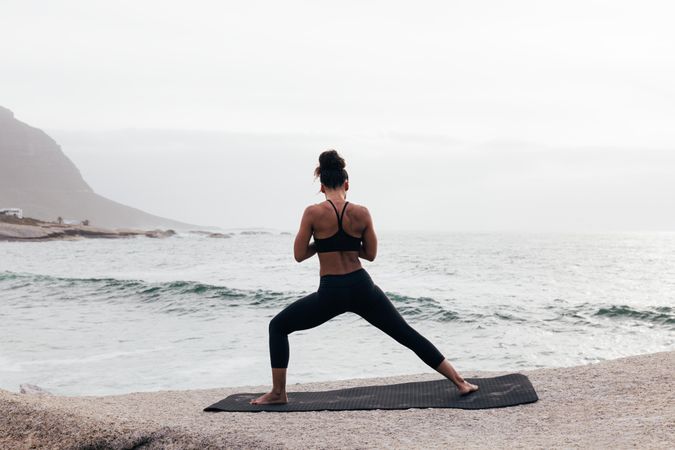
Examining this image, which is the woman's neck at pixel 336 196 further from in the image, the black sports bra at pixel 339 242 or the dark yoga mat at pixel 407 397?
the dark yoga mat at pixel 407 397

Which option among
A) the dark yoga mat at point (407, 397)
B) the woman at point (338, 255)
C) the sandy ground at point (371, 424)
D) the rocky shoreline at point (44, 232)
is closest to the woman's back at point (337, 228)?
the woman at point (338, 255)

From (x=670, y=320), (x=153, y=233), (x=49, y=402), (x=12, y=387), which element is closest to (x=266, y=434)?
(x=49, y=402)

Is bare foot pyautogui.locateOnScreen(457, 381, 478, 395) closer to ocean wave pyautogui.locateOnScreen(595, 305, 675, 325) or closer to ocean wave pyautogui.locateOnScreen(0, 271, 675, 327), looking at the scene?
ocean wave pyautogui.locateOnScreen(0, 271, 675, 327)

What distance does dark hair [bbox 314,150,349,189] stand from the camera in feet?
16.5

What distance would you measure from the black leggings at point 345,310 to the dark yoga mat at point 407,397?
0.46 m

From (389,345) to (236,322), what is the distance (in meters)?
5.27

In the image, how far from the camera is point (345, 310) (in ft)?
16.4

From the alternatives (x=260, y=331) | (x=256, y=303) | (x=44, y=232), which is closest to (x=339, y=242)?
(x=260, y=331)

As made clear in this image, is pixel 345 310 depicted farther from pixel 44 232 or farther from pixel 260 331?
pixel 44 232

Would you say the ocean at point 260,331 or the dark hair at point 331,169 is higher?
the dark hair at point 331,169

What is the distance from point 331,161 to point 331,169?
0.21 feet

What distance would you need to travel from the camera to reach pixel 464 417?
5.04 metres

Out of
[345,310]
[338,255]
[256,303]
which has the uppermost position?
[338,255]

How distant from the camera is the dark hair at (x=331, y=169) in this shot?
16.5 ft
